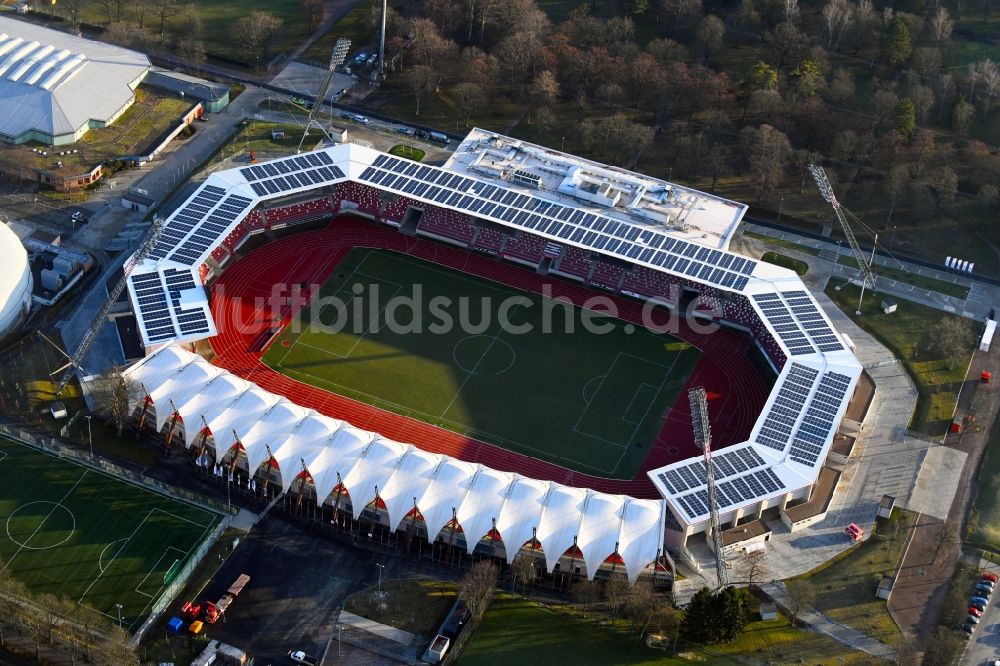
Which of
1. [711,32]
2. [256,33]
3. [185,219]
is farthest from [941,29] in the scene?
[185,219]

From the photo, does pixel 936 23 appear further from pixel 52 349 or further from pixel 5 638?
pixel 5 638

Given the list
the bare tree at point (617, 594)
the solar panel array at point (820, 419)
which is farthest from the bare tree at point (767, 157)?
the bare tree at point (617, 594)

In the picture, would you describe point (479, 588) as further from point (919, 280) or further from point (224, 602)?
point (919, 280)

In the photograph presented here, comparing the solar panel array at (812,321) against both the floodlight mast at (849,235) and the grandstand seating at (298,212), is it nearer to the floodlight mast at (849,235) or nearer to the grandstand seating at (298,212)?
the floodlight mast at (849,235)

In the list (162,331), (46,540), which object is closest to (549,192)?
(162,331)

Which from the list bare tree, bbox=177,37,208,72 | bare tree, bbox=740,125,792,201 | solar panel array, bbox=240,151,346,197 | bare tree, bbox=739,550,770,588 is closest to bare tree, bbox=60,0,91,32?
bare tree, bbox=177,37,208,72
